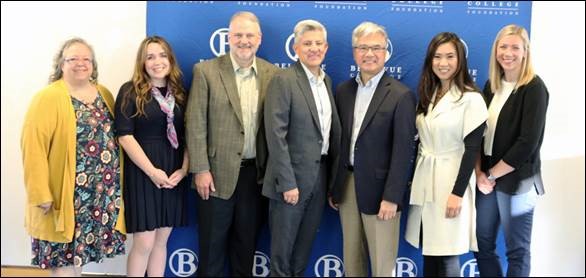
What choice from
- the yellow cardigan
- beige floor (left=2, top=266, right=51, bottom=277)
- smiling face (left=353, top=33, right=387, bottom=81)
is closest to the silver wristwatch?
smiling face (left=353, top=33, right=387, bottom=81)

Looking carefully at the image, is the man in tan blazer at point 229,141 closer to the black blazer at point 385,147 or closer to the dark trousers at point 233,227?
the dark trousers at point 233,227

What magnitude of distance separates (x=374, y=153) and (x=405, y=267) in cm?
105

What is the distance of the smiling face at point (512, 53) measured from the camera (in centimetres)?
219

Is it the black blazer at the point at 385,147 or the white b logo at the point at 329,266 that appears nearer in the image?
the black blazer at the point at 385,147

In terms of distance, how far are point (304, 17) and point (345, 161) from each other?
98 cm

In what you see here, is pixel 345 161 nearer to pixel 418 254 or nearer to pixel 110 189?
pixel 418 254

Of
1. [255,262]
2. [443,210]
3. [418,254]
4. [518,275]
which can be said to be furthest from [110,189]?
[518,275]

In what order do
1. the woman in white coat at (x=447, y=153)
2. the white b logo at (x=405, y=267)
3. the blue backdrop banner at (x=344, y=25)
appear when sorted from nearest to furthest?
the woman in white coat at (x=447, y=153) → the blue backdrop banner at (x=344, y=25) → the white b logo at (x=405, y=267)

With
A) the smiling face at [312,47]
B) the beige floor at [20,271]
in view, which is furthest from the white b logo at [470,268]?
the beige floor at [20,271]

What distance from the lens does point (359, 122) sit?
7.25 feet

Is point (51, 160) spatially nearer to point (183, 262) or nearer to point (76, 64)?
point (76, 64)

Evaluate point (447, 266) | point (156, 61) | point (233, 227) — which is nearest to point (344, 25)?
point (156, 61)

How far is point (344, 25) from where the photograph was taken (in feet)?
8.79

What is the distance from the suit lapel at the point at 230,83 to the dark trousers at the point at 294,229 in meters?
0.51
